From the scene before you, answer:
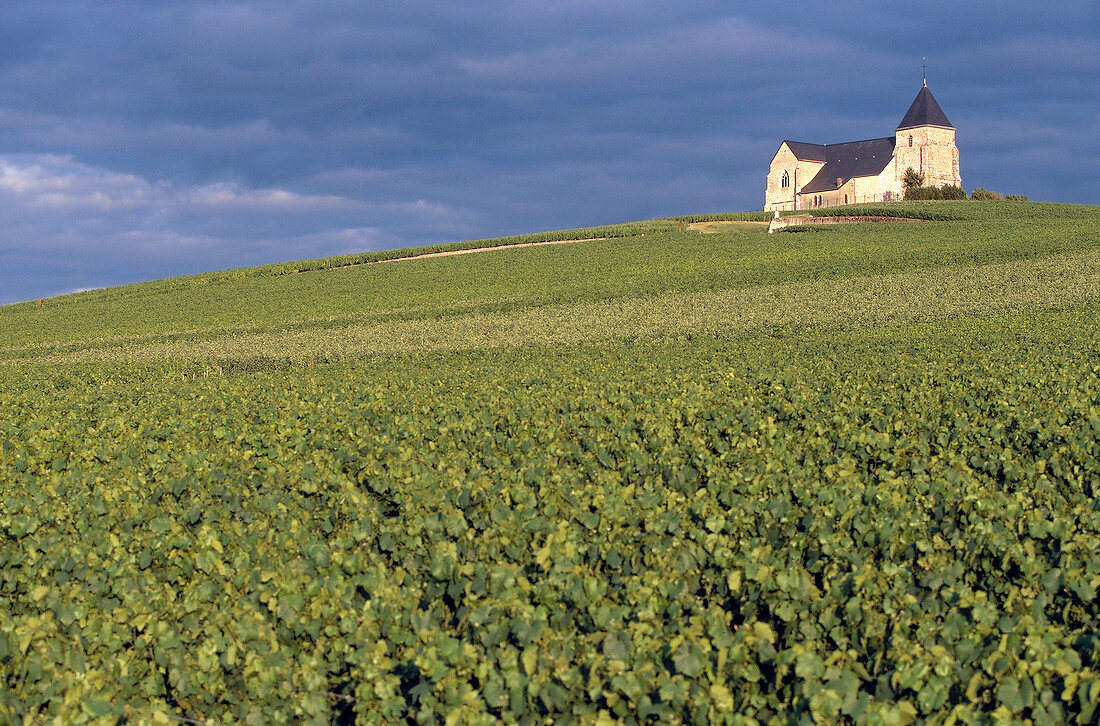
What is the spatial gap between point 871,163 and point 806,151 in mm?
9898

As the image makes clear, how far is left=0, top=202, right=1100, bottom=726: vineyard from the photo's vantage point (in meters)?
5.33

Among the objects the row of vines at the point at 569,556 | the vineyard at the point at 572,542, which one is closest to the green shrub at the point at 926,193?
the vineyard at the point at 572,542

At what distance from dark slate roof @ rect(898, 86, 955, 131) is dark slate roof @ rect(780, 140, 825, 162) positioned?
36.8 feet

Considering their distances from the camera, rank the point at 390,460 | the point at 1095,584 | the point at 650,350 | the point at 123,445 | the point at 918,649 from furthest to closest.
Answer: the point at 650,350 → the point at 123,445 → the point at 390,460 → the point at 1095,584 → the point at 918,649

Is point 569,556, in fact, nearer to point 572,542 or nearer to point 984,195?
point 572,542

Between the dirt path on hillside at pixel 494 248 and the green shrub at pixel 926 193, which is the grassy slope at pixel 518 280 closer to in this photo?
the dirt path on hillside at pixel 494 248

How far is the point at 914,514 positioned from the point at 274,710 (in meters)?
5.40

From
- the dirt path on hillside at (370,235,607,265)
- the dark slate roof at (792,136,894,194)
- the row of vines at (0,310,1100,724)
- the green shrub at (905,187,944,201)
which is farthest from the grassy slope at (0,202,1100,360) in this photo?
the dark slate roof at (792,136,894,194)

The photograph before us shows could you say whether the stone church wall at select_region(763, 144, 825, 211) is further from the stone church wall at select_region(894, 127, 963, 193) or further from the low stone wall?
the low stone wall

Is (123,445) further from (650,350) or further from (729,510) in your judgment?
(650,350)

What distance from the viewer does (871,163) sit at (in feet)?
390

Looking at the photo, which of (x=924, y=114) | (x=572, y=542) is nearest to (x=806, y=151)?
(x=924, y=114)

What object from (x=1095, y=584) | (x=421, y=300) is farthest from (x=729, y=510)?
(x=421, y=300)

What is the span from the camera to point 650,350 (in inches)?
858
